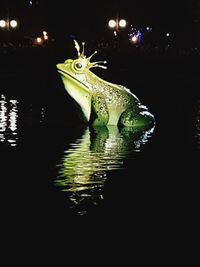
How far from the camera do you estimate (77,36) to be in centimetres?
4638

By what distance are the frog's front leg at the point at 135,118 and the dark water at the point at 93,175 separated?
0.30m

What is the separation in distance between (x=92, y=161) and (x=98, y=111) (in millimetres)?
4181

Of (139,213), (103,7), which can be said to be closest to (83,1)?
(103,7)

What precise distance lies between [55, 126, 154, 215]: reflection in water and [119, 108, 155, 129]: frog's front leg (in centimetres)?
29

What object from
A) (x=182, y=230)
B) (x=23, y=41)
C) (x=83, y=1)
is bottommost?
(x=182, y=230)

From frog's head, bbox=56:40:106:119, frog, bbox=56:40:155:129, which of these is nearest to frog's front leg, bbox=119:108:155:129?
frog, bbox=56:40:155:129

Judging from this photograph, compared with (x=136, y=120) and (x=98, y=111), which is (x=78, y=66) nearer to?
(x=98, y=111)

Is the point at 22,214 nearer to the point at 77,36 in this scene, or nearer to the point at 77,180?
the point at 77,180

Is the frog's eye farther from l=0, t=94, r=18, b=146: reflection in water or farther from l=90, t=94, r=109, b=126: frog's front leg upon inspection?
l=0, t=94, r=18, b=146: reflection in water

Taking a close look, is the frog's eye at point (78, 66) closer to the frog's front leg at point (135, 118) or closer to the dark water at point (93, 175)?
the dark water at point (93, 175)

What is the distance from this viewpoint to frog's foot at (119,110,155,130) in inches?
638

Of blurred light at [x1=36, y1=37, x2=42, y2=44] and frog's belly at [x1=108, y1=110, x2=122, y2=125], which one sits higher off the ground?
blurred light at [x1=36, y1=37, x2=42, y2=44]

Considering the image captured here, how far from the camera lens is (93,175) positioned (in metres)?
10.5

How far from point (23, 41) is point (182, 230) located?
38445mm
